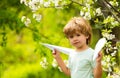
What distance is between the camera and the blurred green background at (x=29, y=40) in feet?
30.8

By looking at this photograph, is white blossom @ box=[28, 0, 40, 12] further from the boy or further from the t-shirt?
the t-shirt

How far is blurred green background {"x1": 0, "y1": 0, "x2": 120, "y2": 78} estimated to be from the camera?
9.38 metres

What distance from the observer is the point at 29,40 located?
27969mm

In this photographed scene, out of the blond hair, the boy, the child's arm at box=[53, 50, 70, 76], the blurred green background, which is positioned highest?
the blond hair

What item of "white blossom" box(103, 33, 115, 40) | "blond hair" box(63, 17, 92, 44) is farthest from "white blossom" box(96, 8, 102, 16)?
"blond hair" box(63, 17, 92, 44)

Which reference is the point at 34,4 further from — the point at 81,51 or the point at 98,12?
the point at 81,51

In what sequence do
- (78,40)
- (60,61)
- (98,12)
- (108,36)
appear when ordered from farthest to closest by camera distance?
(98,12), (108,36), (60,61), (78,40)

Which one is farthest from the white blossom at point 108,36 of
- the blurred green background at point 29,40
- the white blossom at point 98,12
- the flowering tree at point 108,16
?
the blurred green background at point 29,40

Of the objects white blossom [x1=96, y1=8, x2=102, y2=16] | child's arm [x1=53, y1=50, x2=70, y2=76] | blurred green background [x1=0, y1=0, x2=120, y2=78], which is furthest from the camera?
blurred green background [x1=0, y1=0, x2=120, y2=78]

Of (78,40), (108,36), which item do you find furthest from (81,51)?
(108,36)

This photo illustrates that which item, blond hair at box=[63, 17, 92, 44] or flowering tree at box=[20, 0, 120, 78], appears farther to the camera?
Result: flowering tree at box=[20, 0, 120, 78]

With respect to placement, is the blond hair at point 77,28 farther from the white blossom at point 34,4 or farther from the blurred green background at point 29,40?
the blurred green background at point 29,40

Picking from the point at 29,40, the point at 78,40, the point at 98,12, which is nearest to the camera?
the point at 78,40

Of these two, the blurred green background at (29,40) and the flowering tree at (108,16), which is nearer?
the flowering tree at (108,16)
